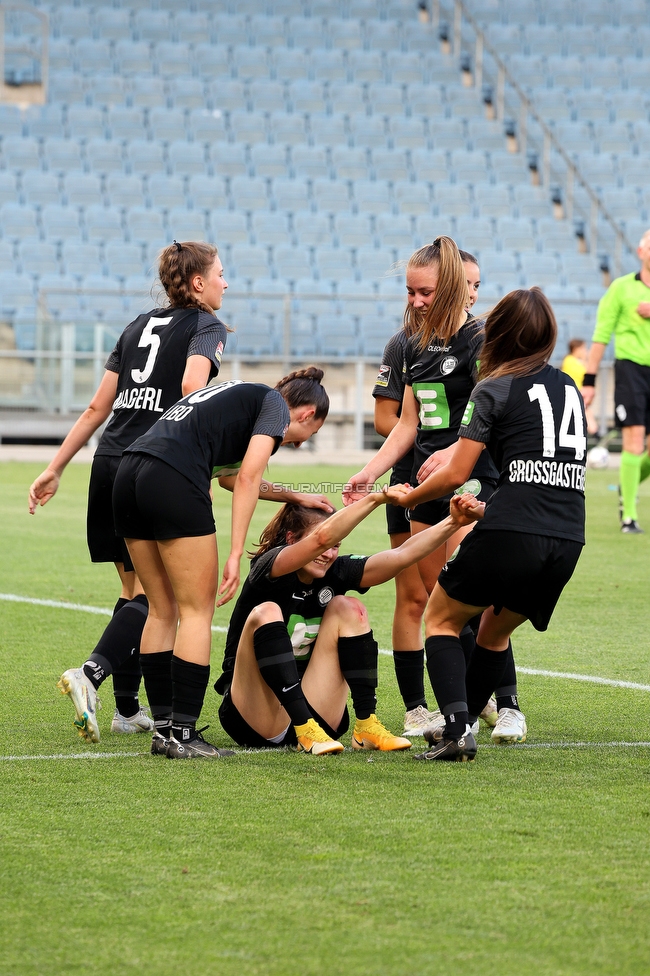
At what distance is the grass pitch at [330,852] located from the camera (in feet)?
7.67

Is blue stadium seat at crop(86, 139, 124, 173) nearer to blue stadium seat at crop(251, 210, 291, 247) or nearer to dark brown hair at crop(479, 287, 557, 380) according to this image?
blue stadium seat at crop(251, 210, 291, 247)

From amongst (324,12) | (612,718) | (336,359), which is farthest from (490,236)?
(612,718)

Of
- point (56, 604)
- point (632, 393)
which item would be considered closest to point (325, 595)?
point (56, 604)

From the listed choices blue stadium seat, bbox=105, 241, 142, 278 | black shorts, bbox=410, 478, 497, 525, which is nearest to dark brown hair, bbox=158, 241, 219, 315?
black shorts, bbox=410, 478, 497, 525

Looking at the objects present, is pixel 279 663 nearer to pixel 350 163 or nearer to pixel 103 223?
pixel 103 223

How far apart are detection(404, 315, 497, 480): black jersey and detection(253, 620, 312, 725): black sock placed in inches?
39.5

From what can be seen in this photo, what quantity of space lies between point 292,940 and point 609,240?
2253cm

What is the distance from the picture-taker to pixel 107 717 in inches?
187

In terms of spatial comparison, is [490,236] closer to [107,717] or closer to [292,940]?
[107,717]

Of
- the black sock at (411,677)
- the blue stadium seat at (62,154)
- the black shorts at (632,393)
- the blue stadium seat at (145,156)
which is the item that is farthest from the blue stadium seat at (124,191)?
the black sock at (411,677)

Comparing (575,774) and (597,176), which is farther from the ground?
(597,176)

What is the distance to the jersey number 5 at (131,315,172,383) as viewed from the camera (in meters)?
4.27

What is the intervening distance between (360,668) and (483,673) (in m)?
0.41

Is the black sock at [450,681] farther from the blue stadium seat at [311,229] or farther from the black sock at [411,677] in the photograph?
the blue stadium seat at [311,229]
